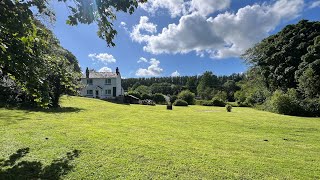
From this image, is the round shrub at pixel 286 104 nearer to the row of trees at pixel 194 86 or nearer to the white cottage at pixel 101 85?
the row of trees at pixel 194 86

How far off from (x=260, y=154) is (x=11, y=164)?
7804mm

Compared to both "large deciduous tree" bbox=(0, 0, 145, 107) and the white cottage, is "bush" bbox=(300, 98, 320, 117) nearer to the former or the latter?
"large deciduous tree" bbox=(0, 0, 145, 107)

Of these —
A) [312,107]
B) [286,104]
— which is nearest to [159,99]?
[286,104]

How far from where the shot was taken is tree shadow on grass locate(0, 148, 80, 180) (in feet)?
21.0

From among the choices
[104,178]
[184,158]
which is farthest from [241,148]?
[104,178]

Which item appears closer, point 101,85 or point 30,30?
point 30,30

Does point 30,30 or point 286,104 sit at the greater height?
point 30,30

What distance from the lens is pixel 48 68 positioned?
756cm

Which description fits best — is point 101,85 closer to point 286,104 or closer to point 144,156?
point 286,104

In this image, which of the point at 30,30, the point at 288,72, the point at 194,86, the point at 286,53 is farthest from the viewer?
the point at 194,86

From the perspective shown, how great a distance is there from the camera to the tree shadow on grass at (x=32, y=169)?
641 centimetres

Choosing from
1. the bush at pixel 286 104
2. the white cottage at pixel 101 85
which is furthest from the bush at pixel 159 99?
the bush at pixel 286 104

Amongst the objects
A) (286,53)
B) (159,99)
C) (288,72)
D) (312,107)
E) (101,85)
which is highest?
(286,53)

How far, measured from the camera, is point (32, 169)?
6.83 meters
